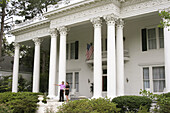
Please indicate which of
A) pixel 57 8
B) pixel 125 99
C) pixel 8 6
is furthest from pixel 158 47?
pixel 8 6

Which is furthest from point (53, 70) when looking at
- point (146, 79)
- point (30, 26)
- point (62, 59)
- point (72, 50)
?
point (146, 79)

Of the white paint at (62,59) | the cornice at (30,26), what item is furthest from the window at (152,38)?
the cornice at (30,26)

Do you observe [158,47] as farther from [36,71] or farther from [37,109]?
[36,71]

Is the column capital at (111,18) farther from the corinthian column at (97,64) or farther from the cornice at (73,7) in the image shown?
the cornice at (73,7)

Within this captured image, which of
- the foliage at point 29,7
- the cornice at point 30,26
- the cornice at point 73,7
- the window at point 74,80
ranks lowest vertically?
the window at point 74,80

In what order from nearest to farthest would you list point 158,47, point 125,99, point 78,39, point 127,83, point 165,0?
point 125,99, point 165,0, point 158,47, point 127,83, point 78,39

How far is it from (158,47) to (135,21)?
3.21 metres

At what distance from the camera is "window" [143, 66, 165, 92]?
660 inches

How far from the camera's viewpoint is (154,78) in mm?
17141

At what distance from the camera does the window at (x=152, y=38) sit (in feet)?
57.0

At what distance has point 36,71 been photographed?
2164 centimetres

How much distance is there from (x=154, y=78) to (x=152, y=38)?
343cm

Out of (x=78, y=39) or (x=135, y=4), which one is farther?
(x=78, y=39)

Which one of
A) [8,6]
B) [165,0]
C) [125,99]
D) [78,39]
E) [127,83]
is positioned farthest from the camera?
[8,6]
